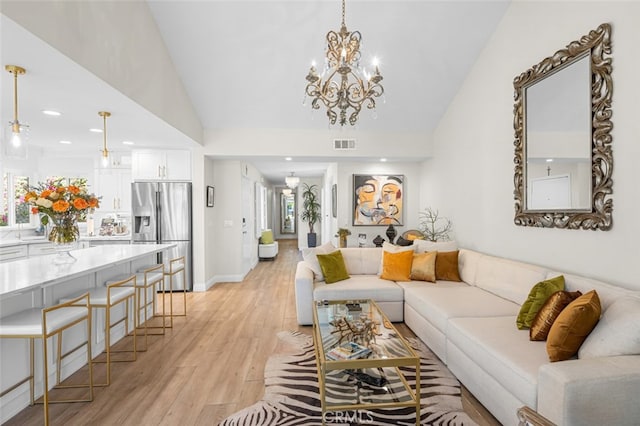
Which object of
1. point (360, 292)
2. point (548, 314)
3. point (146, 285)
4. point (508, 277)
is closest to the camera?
point (548, 314)

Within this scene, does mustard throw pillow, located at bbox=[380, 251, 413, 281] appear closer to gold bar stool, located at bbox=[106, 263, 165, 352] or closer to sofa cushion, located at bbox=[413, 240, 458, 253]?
sofa cushion, located at bbox=[413, 240, 458, 253]

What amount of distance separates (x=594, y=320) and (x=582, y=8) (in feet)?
8.41

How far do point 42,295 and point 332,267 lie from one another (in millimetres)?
2792

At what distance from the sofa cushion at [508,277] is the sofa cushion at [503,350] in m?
0.41

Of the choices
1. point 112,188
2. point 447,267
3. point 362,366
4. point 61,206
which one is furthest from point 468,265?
point 112,188

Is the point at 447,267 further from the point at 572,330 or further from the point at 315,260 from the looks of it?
the point at 572,330

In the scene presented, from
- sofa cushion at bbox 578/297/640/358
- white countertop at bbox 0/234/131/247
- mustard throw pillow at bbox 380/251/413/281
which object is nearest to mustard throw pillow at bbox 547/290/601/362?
sofa cushion at bbox 578/297/640/358

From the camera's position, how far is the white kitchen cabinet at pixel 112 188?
5871 mm

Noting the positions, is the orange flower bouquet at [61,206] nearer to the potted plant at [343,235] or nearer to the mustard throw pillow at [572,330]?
the mustard throw pillow at [572,330]

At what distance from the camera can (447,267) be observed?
3885 millimetres

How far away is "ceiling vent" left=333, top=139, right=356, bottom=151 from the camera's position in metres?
5.37

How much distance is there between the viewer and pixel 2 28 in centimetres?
178

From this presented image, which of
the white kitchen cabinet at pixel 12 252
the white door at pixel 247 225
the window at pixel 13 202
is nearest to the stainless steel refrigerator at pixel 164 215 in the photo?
the white door at pixel 247 225

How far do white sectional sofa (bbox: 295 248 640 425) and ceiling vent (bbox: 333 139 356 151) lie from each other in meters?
1.88
